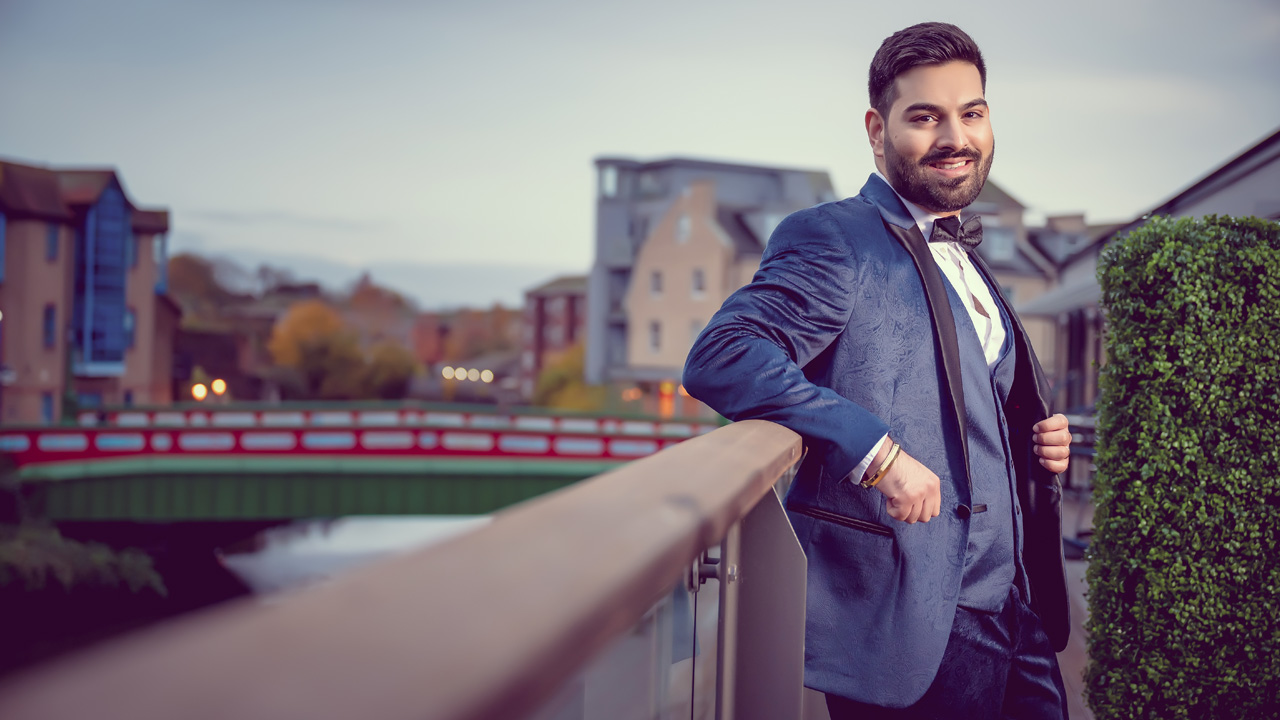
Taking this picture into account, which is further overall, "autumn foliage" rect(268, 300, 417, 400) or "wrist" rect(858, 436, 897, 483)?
"autumn foliage" rect(268, 300, 417, 400)

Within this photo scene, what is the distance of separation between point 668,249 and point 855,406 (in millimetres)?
39121

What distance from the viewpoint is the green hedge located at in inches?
121

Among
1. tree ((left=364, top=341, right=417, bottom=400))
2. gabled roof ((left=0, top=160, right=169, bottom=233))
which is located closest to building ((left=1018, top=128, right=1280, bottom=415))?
gabled roof ((left=0, top=160, right=169, bottom=233))

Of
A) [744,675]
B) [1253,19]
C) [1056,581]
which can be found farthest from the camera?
[1253,19]

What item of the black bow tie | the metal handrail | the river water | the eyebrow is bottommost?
the river water

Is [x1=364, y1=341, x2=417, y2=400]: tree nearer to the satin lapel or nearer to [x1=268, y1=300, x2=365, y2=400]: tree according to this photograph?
[x1=268, y1=300, x2=365, y2=400]: tree

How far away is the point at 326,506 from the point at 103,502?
4.53m

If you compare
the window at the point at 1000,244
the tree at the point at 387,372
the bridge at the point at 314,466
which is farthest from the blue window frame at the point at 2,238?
the tree at the point at 387,372

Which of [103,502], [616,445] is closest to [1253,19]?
[616,445]

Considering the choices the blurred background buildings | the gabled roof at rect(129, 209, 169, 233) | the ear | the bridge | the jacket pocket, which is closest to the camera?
the jacket pocket

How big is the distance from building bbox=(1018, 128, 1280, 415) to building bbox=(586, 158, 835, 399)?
17943 mm

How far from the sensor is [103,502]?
21.2 metres

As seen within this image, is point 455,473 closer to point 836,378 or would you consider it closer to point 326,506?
point 326,506

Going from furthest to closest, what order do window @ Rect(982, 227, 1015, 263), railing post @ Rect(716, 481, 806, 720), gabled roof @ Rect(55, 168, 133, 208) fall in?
gabled roof @ Rect(55, 168, 133, 208)
window @ Rect(982, 227, 1015, 263)
railing post @ Rect(716, 481, 806, 720)
